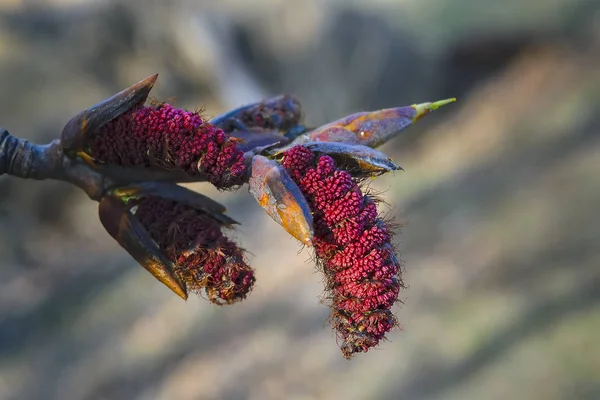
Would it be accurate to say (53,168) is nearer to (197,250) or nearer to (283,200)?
(197,250)

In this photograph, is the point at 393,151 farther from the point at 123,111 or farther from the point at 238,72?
the point at 123,111

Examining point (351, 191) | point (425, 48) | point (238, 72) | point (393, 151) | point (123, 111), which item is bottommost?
point (351, 191)

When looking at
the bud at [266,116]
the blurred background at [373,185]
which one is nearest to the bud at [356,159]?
the bud at [266,116]

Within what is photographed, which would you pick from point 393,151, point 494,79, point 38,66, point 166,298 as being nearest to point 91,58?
point 38,66

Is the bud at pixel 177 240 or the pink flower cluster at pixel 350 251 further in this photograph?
the bud at pixel 177 240

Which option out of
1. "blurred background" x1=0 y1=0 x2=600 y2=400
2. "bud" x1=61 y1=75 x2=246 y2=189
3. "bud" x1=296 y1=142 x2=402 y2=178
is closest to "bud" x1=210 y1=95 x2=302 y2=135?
"bud" x1=61 y1=75 x2=246 y2=189

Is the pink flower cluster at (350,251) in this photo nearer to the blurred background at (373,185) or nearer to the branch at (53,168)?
the branch at (53,168)

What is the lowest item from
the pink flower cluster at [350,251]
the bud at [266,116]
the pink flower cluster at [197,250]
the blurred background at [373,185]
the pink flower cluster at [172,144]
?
the pink flower cluster at [350,251]
